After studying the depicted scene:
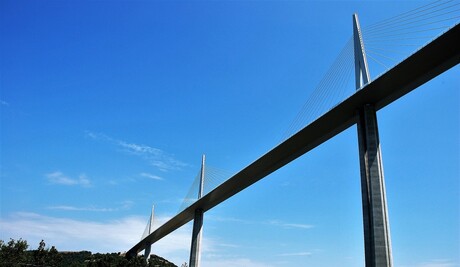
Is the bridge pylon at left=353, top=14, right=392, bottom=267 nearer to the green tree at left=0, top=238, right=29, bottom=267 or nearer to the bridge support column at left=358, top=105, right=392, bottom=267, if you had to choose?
the bridge support column at left=358, top=105, right=392, bottom=267

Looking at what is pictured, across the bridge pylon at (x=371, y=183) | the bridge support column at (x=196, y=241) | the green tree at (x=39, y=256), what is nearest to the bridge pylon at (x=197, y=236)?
the bridge support column at (x=196, y=241)

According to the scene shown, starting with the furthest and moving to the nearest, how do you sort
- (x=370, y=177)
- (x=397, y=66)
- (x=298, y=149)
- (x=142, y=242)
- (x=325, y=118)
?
1. (x=142, y=242)
2. (x=298, y=149)
3. (x=325, y=118)
4. (x=370, y=177)
5. (x=397, y=66)

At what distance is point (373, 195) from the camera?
21141 mm

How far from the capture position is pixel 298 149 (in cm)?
3164

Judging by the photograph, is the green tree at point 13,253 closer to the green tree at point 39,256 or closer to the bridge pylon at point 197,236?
the green tree at point 39,256

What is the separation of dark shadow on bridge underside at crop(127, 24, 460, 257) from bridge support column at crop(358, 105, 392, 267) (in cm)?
128

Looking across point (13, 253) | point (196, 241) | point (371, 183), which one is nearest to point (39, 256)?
point (13, 253)

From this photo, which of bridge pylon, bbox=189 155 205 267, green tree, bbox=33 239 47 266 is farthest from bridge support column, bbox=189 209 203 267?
green tree, bbox=33 239 47 266

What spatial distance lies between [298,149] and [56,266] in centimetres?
4241

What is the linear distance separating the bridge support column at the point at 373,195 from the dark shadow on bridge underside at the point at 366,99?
1282 mm

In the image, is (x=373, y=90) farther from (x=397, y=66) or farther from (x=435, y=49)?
(x=435, y=49)

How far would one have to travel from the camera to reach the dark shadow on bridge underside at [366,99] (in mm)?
18859

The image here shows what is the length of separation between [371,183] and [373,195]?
742 mm

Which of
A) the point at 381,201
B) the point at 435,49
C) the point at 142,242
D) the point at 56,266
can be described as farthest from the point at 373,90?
the point at 142,242
